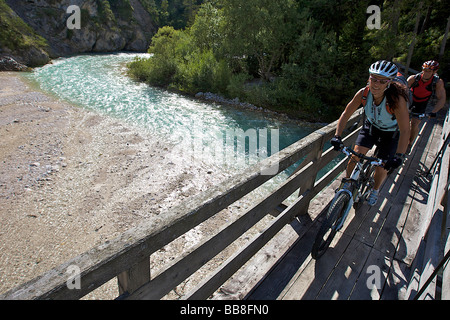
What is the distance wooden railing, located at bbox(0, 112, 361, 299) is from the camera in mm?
1223

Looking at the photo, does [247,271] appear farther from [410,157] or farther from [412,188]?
[410,157]

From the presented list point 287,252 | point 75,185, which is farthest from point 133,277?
point 75,185

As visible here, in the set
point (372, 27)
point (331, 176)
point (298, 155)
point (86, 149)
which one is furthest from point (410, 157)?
point (372, 27)

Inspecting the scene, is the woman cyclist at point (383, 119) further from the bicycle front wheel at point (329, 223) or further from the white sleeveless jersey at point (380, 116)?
the bicycle front wheel at point (329, 223)

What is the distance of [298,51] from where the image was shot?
18.5m

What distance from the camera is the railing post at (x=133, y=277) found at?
61.9 inches

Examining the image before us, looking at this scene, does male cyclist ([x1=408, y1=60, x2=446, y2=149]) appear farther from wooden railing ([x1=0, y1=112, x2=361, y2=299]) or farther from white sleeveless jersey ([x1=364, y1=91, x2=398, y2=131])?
wooden railing ([x1=0, y1=112, x2=361, y2=299])

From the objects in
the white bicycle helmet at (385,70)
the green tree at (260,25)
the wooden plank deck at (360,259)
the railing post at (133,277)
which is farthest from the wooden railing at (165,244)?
the green tree at (260,25)

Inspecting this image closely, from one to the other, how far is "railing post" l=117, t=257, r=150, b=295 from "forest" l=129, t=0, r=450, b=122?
17.4m

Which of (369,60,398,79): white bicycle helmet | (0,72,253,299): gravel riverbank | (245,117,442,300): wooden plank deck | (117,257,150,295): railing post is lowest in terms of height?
(0,72,253,299): gravel riverbank

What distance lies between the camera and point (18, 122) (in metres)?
13.2

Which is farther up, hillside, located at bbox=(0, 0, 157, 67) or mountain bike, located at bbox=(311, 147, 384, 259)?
hillside, located at bbox=(0, 0, 157, 67)

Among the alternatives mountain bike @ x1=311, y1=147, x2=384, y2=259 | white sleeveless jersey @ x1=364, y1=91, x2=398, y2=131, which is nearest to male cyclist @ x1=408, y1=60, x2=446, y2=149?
white sleeveless jersey @ x1=364, y1=91, x2=398, y2=131

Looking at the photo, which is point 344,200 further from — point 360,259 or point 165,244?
point 165,244
